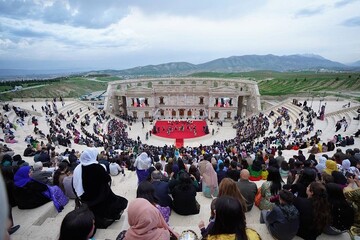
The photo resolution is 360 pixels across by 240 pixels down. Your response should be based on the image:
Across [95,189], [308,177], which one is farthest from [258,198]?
[95,189]

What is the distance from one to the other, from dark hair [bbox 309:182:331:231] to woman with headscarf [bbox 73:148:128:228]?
386 cm

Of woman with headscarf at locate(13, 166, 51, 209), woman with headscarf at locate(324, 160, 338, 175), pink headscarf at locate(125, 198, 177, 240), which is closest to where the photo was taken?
pink headscarf at locate(125, 198, 177, 240)

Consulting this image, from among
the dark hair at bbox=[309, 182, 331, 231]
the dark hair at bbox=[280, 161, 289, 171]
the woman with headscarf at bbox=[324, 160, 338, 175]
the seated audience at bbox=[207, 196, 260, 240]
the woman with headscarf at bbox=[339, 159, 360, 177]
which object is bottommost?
the dark hair at bbox=[280, 161, 289, 171]

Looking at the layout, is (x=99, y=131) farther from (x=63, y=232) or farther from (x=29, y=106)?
(x=63, y=232)

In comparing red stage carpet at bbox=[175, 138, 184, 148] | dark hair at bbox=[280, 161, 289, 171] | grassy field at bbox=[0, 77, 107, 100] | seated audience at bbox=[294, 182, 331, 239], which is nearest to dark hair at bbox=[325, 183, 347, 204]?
seated audience at bbox=[294, 182, 331, 239]

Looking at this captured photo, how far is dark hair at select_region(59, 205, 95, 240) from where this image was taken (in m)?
2.57

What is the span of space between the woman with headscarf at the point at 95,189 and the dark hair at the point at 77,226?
5.57 feet

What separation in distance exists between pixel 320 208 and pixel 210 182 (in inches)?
111

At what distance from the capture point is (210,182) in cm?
613

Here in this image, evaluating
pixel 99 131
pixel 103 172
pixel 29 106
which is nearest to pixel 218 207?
pixel 103 172

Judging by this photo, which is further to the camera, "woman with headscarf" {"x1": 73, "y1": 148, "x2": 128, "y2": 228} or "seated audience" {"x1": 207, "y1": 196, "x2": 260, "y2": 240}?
"woman with headscarf" {"x1": 73, "y1": 148, "x2": 128, "y2": 228}

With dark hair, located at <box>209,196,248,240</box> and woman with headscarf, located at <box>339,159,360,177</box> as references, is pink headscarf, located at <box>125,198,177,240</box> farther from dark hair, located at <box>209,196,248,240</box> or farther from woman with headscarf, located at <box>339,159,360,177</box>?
woman with headscarf, located at <box>339,159,360,177</box>

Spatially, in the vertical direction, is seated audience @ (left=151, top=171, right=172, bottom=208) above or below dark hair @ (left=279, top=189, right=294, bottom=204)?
below

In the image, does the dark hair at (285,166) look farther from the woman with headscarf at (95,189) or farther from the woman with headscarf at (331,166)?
the woman with headscarf at (95,189)
